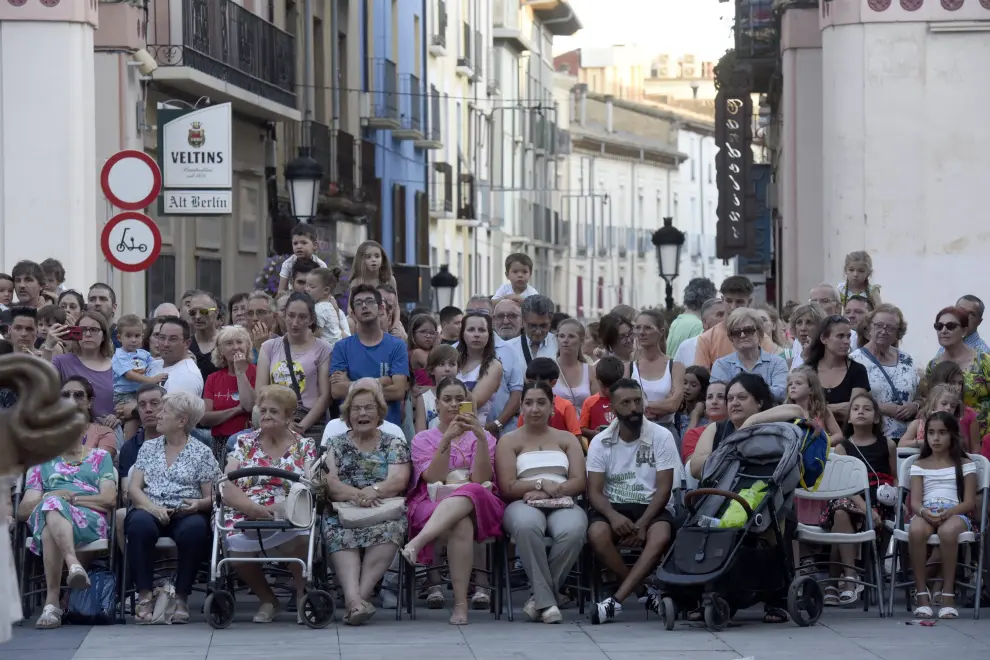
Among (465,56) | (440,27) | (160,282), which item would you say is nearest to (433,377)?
(160,282)

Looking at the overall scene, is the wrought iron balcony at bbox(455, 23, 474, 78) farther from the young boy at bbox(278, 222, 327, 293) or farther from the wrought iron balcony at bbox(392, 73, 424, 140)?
the young boy at bbox(278, 222, 327, 293)

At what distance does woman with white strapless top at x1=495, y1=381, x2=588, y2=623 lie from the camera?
11312 mm

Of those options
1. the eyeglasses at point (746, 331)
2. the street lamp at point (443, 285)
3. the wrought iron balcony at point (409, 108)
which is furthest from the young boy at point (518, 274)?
the wrought iron balcony at point (409, 108)

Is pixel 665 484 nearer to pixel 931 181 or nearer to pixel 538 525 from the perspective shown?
pixel 538 525

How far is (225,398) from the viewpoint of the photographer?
41.3ft

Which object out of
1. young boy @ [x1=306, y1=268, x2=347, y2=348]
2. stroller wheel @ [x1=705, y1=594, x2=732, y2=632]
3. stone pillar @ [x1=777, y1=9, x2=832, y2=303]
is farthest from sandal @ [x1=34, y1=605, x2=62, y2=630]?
stone pillar @ [x1=777, y1=9, x2=832, y2=303]

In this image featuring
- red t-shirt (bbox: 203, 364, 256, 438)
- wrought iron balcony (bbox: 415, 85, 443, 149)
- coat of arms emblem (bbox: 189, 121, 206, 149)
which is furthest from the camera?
wrought iron balcony (bbox: 415, 85, 443, 149)

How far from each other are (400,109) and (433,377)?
26.2 meters

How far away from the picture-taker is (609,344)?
13.6m

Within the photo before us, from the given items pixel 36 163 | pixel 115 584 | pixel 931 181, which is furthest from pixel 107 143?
pixel 115 584

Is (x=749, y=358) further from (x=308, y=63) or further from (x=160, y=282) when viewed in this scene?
(x=308, y=63)

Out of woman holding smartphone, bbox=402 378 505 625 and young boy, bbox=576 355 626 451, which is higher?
young boy, bbox=576 355 626 451

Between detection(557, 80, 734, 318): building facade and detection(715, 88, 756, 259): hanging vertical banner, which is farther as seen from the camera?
detection(557, 80, 734, 318): building facade

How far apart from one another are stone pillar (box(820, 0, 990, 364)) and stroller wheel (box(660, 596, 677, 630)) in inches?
312
